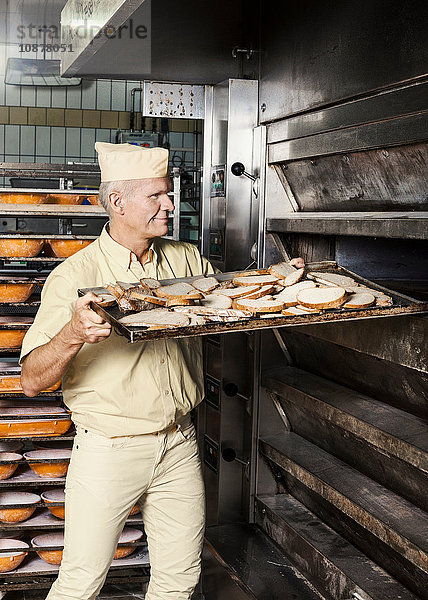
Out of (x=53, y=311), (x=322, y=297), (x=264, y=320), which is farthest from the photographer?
(x=53, y=311)

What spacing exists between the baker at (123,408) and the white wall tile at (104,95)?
5851 mm

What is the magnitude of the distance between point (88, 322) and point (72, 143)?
6.26 metres


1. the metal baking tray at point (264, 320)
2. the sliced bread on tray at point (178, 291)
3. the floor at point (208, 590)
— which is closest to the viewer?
the metal baking tray at point (264, 320)

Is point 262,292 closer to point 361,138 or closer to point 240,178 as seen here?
point 361,138

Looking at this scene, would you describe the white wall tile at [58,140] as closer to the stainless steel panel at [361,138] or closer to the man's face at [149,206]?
the stainless steel panel at [361,138]

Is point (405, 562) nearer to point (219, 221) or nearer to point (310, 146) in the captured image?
point (310, 146)

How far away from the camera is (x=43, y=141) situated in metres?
7.64

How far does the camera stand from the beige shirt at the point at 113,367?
2039 millimetres

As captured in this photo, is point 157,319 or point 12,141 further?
point 12,141

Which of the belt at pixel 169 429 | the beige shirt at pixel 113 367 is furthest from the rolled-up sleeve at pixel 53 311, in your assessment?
the belt at pixel 169 429

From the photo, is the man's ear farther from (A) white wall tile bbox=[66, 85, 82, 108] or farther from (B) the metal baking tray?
(A) white wall tile bbox=[66, 85, 82, 108]

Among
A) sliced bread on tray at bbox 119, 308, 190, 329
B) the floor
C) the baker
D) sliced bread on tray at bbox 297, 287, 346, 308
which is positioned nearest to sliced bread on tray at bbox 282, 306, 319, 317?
sliced bread on tray at bbox 297, 287, 346, 308

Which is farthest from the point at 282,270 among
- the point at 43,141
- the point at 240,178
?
the point at 43,141

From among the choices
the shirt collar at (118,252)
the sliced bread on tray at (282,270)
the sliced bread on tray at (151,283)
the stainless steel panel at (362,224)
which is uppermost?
the stainless steel panel at (362,224)
